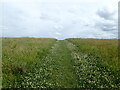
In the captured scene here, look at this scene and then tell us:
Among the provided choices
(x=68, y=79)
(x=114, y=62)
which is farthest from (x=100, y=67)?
(x=68, y=79)

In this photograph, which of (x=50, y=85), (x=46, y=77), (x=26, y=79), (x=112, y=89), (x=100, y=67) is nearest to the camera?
(x=112, y=89)

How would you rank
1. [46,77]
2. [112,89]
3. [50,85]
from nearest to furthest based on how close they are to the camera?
[112,89] → [50,85] → [46,77]

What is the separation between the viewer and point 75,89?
855 centimetres

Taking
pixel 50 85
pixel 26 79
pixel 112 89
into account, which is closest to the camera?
pixel 112 89

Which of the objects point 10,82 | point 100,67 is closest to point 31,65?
point 10,82

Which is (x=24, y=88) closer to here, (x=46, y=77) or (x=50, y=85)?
(x=50, y=85)

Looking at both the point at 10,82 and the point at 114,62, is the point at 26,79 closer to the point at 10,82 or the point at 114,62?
the point at 10,82

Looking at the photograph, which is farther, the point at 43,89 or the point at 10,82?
the point at 10,82

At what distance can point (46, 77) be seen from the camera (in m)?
10.5

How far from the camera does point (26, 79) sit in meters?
9.76

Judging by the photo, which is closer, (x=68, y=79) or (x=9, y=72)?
(x=68, y=79)

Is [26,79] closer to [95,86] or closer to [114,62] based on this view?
[95,86]

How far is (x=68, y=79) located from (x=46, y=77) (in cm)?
151

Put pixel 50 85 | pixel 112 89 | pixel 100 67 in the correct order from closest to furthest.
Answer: pixel 112 89
pixel 50 85
pixel 100 67
